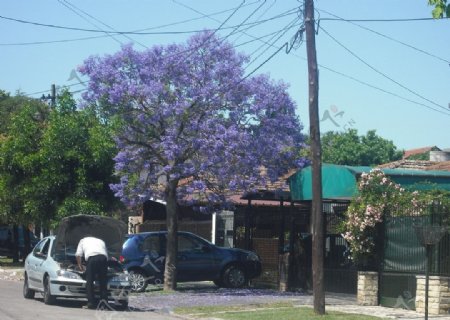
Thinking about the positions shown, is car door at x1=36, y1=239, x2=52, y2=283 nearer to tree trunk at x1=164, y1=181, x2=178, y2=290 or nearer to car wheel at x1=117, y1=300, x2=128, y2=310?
car wheel at x1=117, y1=300, x2=128, y2=310

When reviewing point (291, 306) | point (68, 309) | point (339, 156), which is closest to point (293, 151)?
point (291, 306)

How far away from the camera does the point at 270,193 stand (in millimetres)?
24031

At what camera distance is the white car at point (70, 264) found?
59.0ft

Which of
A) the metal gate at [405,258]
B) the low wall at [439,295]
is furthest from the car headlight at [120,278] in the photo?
the low wall at [439,295]

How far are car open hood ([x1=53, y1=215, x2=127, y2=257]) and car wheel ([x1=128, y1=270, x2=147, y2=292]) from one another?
107 inches

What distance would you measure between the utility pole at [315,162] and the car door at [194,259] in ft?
25.0

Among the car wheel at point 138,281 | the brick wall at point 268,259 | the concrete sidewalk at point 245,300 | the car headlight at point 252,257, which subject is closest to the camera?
the concrete sidewalk at point 245,300

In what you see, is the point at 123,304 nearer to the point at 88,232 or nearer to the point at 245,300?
the point at 88,232

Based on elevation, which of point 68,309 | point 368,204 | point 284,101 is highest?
point 284,101

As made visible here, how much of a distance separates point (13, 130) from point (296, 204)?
12.1 meters

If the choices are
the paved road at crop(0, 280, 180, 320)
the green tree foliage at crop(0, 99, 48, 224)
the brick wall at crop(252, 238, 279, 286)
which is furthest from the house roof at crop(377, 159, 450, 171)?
the green tree foliage at crop(0, 99, 48, 224)

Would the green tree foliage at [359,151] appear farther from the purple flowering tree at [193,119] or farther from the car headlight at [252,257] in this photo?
the purple flowering tree at [193,119]

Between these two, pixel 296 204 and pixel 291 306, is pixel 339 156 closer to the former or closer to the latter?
pixel 296 204

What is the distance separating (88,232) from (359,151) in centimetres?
3585
